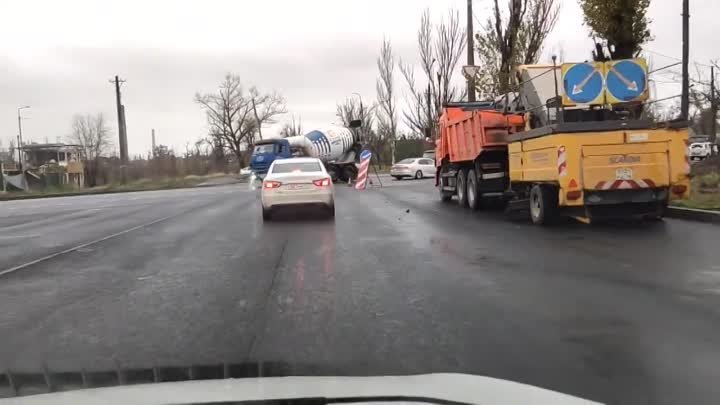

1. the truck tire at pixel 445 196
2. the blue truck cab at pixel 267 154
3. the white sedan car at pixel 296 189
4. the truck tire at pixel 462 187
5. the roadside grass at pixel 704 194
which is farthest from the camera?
the blue truck cab at pixel 267 154

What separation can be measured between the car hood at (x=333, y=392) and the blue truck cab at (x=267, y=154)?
31067 millimetres

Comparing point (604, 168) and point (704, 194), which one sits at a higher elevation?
point (604, 168)

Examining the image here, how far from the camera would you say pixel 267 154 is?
114 feet

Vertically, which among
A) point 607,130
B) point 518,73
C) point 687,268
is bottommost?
point 687,268

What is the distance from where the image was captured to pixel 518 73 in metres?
14.7

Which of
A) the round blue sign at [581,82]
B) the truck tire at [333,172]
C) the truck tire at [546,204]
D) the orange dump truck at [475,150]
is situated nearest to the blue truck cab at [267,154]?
the truck tire at [333,172]

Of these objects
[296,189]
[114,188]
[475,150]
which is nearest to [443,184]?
[475,150]

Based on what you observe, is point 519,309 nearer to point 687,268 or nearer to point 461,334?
point 461,334

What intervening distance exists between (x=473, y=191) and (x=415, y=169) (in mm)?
25752

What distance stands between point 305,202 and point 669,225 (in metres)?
7.72

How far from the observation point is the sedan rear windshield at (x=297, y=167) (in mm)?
15320

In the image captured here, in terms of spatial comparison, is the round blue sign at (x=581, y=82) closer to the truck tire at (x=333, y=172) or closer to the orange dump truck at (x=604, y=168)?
the orange dump truck at (x=604, y=168)

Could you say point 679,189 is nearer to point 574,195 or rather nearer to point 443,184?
point 574,195

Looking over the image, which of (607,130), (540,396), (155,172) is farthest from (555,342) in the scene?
(155,172)
